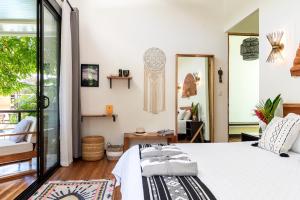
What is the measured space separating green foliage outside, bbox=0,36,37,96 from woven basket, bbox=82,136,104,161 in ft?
4.70

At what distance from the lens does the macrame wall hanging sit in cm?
423

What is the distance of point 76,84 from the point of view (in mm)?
3869

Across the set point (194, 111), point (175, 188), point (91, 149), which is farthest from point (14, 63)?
point (175, 188)

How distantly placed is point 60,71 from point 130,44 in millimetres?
1402

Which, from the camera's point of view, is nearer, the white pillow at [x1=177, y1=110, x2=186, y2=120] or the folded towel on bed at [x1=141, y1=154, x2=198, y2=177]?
the folded towel on bed at [x1=141, y1=154, x2=198, y2=177]

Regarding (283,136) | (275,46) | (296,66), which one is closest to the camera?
(283,136)

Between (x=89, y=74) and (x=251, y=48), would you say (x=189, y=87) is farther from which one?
(x=89, y=74)

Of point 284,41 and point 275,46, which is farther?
point 275,46

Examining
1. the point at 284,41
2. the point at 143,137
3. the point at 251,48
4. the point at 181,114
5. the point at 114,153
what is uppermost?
the point at 251,48

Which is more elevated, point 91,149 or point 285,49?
point 285,49

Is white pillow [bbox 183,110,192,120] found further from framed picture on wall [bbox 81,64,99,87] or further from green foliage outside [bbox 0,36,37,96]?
green foliage outside [bbox 0,36,37,96]

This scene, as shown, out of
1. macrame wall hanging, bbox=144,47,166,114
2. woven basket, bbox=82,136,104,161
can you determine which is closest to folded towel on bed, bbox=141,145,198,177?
woven basket, bbox=82,136,104,161

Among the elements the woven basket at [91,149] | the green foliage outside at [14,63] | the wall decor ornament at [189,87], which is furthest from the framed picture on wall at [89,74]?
the wall decor ornament at [189,87]

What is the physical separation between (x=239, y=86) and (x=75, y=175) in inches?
188
